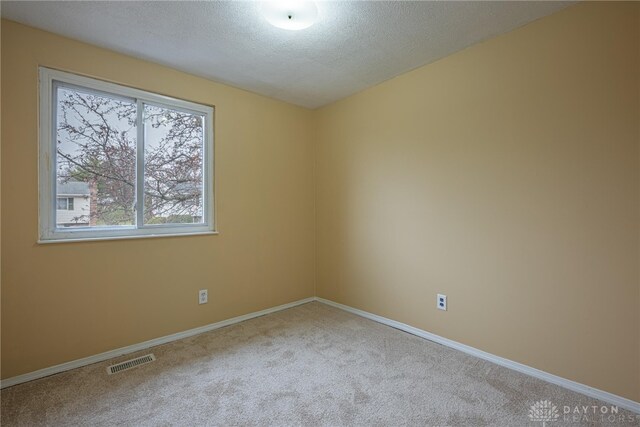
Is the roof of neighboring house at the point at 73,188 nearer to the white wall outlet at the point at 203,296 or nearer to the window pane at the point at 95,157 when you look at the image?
the window pane at the point at 95,157

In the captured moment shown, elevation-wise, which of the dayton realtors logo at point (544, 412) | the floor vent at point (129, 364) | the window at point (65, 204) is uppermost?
the window at point (65, 204)

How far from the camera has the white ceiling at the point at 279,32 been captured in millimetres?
1838

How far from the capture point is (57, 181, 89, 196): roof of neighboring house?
215 cm

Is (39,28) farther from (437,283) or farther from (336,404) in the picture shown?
(437,283)

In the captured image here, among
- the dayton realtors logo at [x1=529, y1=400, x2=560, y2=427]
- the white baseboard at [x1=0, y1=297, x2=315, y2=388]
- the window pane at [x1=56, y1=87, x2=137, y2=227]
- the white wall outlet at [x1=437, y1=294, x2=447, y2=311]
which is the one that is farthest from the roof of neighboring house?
the dayton realtors logo at [x1=529, y1=400, x2=560, y2=427]

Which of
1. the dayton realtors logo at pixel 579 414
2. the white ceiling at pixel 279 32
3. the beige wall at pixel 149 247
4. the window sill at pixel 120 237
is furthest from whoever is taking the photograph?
the window sill at pixel 120 237

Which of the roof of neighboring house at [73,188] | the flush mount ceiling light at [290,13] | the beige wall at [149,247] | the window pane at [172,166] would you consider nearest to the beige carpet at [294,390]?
the beige wall at [149,247]

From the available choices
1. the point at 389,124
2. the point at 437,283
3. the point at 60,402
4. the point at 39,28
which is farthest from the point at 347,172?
the point at 60,402

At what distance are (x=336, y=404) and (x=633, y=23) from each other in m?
2.71

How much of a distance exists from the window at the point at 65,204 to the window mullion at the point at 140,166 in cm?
43

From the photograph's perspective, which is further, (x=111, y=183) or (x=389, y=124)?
(x=389, y=124)

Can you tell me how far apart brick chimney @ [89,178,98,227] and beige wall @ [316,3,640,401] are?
2.37m

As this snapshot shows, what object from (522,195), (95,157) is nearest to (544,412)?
(522,195)

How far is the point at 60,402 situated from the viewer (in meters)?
1.77
